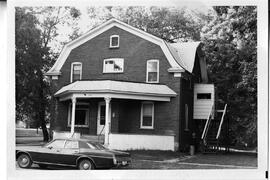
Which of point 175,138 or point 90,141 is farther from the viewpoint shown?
point 175,138

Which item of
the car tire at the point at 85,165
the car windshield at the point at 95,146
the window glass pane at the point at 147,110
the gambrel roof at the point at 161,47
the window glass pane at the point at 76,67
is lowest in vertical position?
the car tire at the point at 85,165

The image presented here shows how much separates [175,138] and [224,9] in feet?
9.49

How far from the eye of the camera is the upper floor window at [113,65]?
10203 mm

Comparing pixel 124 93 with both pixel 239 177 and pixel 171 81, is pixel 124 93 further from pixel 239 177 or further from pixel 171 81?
pixel 239 177

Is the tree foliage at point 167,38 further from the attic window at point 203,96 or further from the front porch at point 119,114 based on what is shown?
the front porch at point 119,114

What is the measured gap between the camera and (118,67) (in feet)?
33.6

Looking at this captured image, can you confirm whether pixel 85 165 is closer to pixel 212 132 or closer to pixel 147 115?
pixel 147 115

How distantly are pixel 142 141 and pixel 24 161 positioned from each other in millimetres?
2444

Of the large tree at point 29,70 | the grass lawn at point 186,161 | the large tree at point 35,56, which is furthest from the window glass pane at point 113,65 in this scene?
the grass lawn at point 186,161

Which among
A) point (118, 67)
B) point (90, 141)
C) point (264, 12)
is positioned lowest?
point (90, 141)

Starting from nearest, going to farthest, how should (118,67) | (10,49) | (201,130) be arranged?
(10,49), (118,67), (201,130)

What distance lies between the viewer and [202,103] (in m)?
11.2

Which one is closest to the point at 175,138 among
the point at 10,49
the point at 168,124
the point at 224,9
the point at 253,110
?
the point at 168,124

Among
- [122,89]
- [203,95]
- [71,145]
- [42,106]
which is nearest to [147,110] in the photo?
[122,89]
